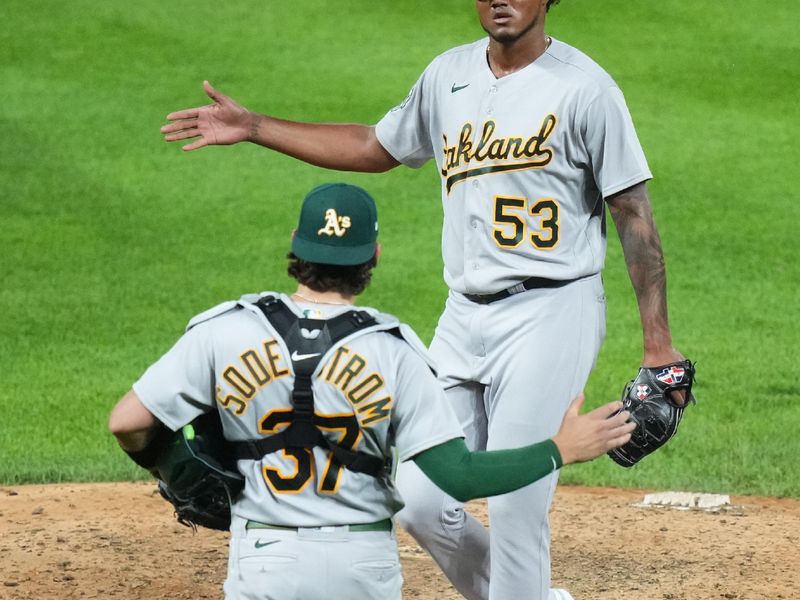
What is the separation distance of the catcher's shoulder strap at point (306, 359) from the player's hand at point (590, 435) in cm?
46

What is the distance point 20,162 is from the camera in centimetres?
1605

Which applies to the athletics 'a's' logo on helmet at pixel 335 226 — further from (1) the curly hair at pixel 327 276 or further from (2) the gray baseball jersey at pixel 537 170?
(2) the gray baseball jersey at pixel 537 170

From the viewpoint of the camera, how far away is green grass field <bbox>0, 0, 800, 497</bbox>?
9.32m

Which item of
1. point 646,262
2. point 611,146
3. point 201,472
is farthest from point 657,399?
point 201,472

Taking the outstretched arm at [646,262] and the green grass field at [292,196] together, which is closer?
the outstretched arm at [646,262]

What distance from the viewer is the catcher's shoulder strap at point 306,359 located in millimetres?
3383

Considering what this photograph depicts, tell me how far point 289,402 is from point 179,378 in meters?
0.26

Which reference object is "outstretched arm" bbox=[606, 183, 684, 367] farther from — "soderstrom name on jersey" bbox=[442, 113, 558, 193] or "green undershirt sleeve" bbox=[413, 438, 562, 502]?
"green undershirt sleeve" bbox=[413, 438, 562, 502]

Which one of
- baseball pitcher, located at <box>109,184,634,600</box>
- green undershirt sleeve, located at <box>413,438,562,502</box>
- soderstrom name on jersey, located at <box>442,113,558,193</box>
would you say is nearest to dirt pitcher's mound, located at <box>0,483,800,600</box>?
soderstrom name on jersey, located at <box>442,113,558,193</box>

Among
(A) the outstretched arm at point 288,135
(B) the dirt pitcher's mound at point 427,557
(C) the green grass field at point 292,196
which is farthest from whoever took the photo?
(C) the green grass field at point 292,196

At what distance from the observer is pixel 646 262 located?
446 cm

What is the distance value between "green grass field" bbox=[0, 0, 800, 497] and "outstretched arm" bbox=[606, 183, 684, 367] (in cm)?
352


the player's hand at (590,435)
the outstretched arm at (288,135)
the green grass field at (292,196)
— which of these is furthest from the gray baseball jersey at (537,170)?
the green grass field at (292,196)

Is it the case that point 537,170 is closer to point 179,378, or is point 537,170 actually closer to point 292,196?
point 179,378
